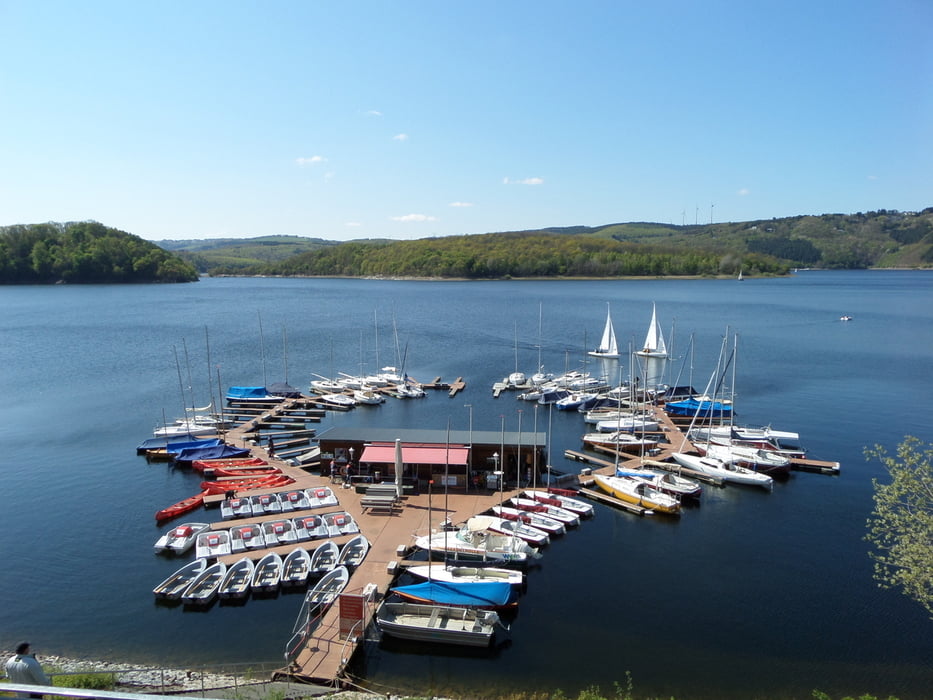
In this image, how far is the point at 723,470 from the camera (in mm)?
34781

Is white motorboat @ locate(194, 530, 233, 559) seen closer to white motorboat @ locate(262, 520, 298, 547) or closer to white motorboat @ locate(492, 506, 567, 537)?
white motorboat @ locate(262, 520, 298, 547)

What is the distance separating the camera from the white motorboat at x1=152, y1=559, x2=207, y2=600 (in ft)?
70.8

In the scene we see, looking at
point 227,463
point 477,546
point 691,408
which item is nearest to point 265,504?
point 227,463

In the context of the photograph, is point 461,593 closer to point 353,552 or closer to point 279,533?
point 353,552

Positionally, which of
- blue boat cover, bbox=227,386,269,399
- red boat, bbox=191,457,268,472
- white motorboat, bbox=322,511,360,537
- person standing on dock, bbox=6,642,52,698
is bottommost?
red boat, bbox=191,457,268,472

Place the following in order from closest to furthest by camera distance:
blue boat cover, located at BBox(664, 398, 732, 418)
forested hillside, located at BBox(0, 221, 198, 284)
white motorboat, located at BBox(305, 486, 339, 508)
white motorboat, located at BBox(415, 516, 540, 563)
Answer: white motorboat, located at BBox(415, 516, 540, 563) < white motorboat, located at BBox(305, 486, 339, 508) < blue boat cover, located at BBox(664, 398, 732, 418) < forested hillside, located at BBox(0, 221, 198, 284)

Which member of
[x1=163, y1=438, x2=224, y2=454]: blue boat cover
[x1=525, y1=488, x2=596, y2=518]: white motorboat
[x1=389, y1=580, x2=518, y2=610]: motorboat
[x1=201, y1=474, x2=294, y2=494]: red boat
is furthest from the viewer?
[x1=163, y1=438, x2=224, y2=454]: blue boat cover

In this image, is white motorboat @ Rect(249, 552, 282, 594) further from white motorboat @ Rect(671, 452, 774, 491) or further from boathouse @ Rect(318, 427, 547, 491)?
white motorboat @ Rect(671, 452, 774, 491)

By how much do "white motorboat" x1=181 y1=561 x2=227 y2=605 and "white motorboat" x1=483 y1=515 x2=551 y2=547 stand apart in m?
10.6

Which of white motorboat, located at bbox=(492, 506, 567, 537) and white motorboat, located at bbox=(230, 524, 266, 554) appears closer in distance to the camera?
white motorboat, located at bbox=(230, 524, 266, 554)

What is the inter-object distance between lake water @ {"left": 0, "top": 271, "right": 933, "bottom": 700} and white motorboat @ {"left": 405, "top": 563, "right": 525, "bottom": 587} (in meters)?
1.00

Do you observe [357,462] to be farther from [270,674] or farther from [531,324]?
[531,324]

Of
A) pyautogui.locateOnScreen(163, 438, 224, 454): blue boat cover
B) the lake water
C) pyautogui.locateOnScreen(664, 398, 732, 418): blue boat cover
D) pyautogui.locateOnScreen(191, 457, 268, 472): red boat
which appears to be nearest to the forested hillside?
the lake water

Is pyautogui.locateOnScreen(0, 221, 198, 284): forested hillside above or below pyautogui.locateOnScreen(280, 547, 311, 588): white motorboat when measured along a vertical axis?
above
